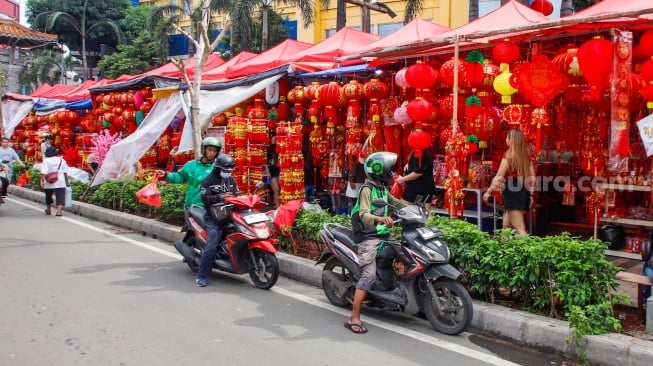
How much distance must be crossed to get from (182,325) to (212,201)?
5.88ft

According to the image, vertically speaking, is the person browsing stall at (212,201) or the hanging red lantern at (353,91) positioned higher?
the hanging red lantern at (353,91)

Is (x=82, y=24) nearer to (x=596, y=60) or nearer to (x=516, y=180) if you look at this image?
(x=516, y=180)

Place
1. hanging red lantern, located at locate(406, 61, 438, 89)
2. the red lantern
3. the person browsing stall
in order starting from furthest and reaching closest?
1. the red lantern
2. hanging red lantern, located at locate(406, 61, 438, 89)
3. the person browsing stall

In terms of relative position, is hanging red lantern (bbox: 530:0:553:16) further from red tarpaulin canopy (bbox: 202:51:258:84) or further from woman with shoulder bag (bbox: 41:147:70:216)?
woman with shoulder bag (bbox: 41:147:70:216)

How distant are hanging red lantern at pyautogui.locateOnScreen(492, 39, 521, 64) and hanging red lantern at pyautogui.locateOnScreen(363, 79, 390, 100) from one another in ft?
7.50

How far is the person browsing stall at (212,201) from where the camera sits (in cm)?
661

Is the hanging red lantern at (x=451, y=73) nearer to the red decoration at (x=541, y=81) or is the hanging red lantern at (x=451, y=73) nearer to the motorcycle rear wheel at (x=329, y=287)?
the red decoration at (x=541, y=81)

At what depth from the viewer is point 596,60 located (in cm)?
623

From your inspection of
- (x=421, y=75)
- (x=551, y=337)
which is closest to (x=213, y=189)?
(x=421, y=75)

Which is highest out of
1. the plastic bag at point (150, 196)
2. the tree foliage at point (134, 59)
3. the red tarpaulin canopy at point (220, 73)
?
the tree foliage at point (134, 59)

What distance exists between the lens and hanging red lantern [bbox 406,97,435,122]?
784 cm

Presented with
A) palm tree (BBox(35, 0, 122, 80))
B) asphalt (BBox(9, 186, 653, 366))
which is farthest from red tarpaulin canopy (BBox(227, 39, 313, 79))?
palm tree (BBox(35, 0, 122, 80))

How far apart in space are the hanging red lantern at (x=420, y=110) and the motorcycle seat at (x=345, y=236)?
275 centimetres

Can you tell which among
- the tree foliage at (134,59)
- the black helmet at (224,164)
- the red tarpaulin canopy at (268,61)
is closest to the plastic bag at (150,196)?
the black helmet at (224,164)
